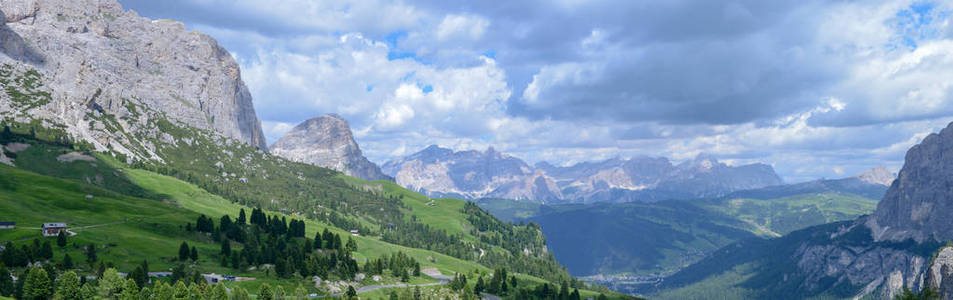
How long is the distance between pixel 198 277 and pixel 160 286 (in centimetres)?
2138

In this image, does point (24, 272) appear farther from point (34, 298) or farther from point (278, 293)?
point (278, 293)

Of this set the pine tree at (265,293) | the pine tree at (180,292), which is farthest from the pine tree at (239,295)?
the pine tree at (180,292)

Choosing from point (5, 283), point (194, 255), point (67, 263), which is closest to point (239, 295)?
point (67, 263)

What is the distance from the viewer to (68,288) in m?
136

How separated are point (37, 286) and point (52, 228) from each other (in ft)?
198

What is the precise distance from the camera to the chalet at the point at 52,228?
182125 millimetres

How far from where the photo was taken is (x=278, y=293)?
166m

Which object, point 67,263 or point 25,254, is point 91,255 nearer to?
point 67,263

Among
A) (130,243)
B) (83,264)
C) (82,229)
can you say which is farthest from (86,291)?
(82,229)

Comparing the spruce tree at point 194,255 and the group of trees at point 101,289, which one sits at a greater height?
the spruce tree at point 194,255

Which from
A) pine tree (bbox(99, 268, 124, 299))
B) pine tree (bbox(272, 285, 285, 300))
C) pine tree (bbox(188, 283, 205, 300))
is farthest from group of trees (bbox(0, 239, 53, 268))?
pine tree (bbox(272, 285, 285, 300))

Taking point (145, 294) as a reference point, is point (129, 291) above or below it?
above

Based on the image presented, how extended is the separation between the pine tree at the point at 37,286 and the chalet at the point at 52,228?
53.7m

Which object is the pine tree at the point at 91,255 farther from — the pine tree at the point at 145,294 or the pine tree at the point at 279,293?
the pine tree at the point at 279,293
